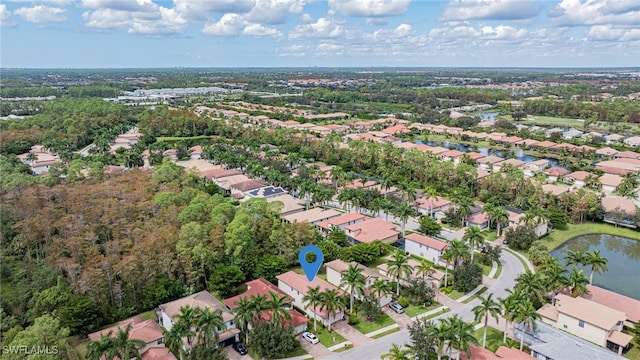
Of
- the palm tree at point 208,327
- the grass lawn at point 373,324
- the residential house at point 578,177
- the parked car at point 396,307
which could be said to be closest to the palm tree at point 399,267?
the parked car at point 396,307

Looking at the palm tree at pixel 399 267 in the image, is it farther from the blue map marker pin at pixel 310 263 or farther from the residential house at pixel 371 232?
the residential house at pixel 371 232

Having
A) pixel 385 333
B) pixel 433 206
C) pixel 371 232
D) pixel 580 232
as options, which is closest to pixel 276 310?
pixel 385 333

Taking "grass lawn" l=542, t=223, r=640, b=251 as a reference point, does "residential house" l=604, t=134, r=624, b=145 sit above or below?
above

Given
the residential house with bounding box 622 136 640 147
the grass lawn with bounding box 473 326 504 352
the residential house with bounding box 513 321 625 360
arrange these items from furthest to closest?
the residential house with bounding box 622 136 640 147 → the grass lawn with bounding box 473 326 504 352 → the residential house with bounding box 513 321 625 360

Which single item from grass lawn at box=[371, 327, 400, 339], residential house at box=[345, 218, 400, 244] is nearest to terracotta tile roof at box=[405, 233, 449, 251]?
residential house at box=[345, 218, 400, 244]

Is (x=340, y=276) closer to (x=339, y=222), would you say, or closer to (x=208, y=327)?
Answer: (x=339, y=222)

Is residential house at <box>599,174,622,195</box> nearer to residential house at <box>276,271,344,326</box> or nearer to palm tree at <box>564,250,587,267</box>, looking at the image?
palm tree at <box>564,250,587,267</box>
